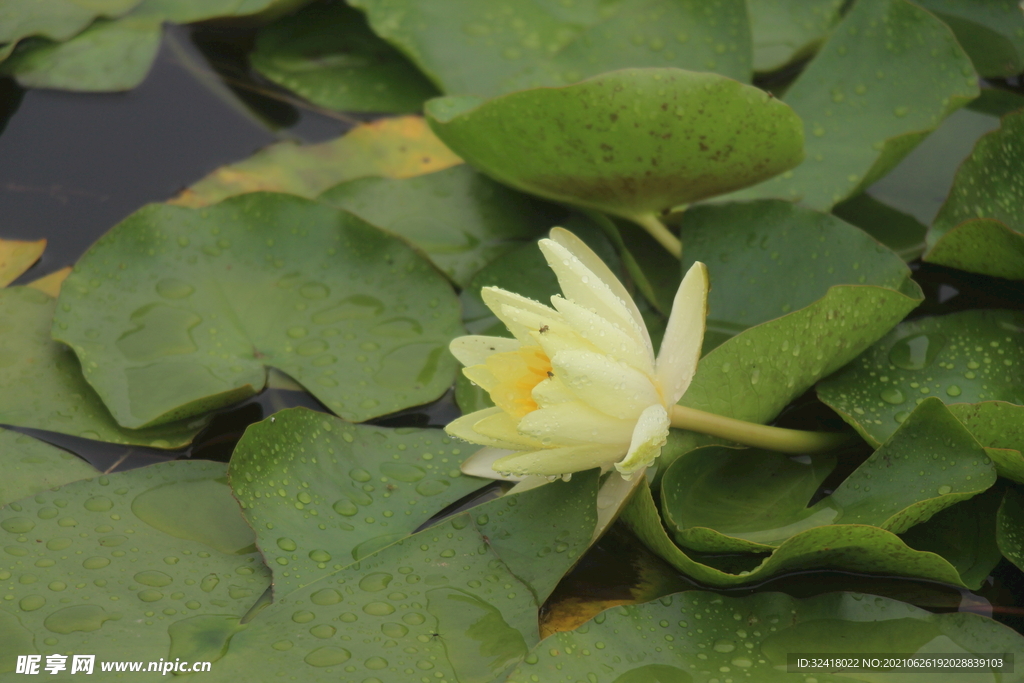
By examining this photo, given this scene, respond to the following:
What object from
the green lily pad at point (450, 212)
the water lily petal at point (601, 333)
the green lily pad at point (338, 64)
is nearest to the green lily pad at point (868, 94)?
the green lily pad at point (450, 212)

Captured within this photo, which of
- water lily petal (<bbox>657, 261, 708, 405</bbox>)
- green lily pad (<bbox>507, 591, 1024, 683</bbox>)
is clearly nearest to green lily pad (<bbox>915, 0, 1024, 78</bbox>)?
water lily petal (<bbox>657, 261, 708, 405</bbox>)

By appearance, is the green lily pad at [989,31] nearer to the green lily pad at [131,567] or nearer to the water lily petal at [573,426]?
the water lily petal at [573,426]

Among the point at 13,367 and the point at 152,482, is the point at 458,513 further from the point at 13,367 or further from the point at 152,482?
the point at 13,367

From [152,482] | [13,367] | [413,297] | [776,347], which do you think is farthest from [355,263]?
[776,347]

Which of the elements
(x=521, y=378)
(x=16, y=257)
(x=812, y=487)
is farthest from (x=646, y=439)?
(x=16, y=257)

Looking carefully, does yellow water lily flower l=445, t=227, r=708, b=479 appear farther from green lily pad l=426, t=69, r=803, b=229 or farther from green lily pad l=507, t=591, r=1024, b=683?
green lily pad l=426, t=69, r=803, b=229

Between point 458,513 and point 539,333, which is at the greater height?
point 539,333
